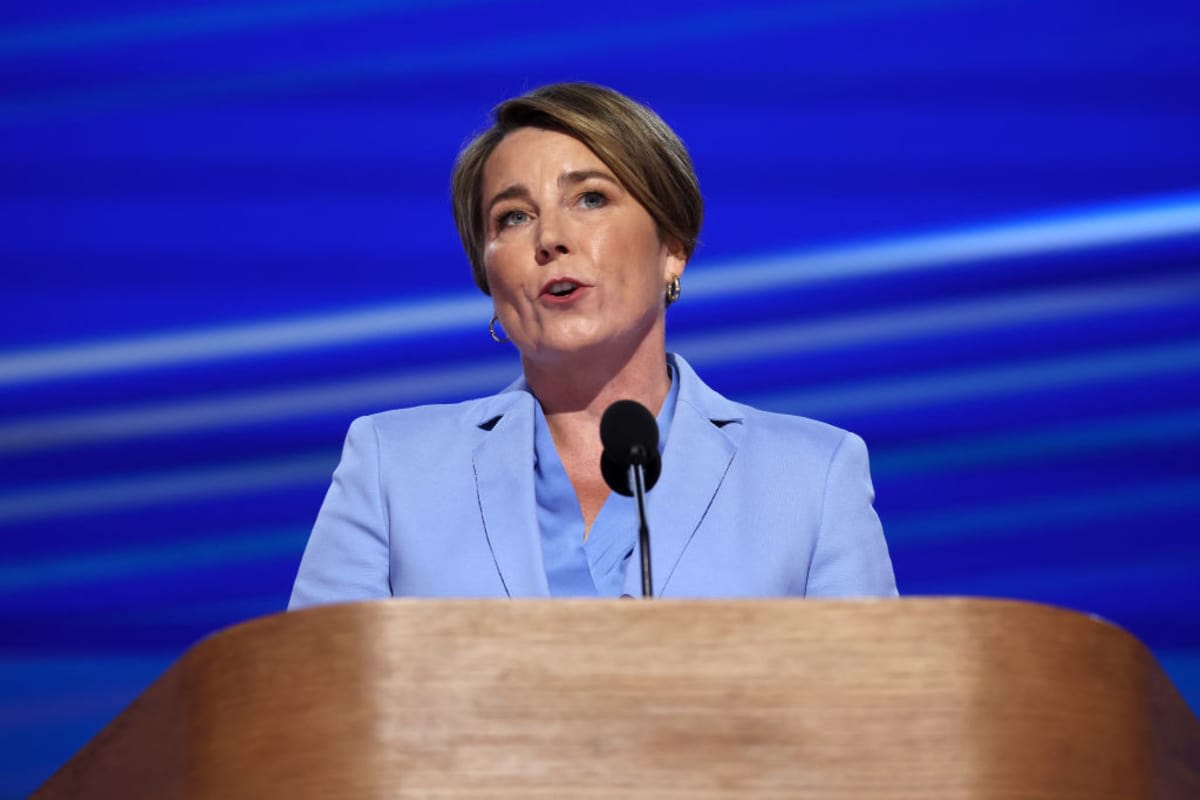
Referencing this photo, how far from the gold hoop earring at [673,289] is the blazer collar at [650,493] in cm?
12

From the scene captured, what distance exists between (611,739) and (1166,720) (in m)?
0.45

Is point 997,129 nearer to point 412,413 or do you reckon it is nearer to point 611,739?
point 412,413

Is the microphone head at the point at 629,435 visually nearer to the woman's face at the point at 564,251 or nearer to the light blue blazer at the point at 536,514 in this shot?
the light blue blazer at the point at 536,514

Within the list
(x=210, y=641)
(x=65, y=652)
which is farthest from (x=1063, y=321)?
(x=210, y=641)

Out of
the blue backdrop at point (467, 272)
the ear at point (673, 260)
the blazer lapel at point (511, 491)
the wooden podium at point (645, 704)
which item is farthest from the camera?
the blue backdrop at point (467, 272)

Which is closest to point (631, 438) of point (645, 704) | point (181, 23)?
point (645, 704)

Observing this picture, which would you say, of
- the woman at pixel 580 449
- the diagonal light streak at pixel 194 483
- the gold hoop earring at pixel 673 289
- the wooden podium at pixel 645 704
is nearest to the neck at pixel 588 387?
the woman at pixel 580 449

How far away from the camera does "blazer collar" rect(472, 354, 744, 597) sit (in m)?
2.09

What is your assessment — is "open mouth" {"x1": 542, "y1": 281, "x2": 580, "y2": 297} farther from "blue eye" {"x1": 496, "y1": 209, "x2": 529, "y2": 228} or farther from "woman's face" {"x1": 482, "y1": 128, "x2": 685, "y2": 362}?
"blue eye" {"x1": 496, "y1": 209, "x2": 529, "y2": 228}

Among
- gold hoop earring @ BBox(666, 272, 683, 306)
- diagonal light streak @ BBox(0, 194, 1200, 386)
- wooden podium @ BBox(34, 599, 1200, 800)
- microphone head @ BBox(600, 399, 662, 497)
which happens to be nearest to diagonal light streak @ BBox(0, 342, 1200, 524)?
diagonal light streak @ BBox(0, 194, 1200, 386)

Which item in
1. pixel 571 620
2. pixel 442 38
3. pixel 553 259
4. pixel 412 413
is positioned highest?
pixel 442 38

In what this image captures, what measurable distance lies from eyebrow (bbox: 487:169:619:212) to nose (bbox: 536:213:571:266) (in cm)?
7

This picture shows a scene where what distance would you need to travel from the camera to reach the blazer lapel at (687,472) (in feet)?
6.87

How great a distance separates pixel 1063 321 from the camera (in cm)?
270
